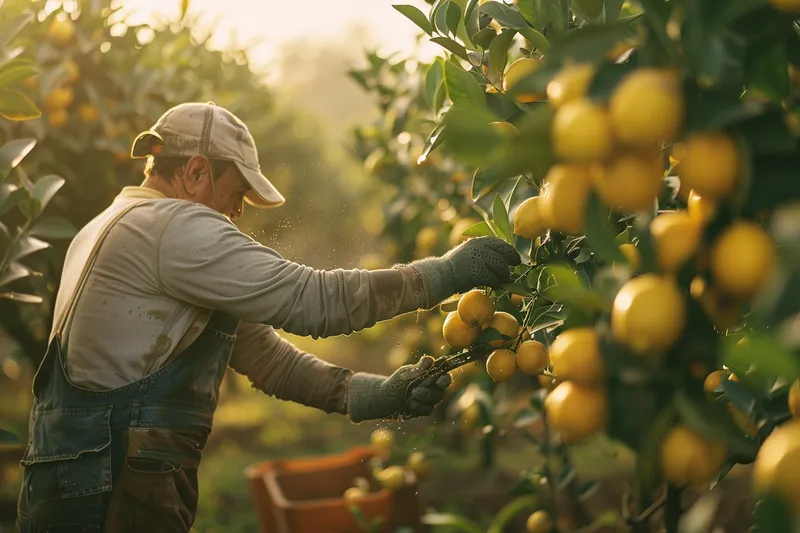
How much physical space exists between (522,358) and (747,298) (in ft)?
2.11

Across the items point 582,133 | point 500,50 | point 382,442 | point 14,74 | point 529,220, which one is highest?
point 582,133

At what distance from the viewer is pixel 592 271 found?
134 centimetres

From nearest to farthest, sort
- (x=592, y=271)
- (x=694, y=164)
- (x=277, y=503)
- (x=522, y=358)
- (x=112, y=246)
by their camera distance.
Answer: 1. (x=694, y=164)
2. (x=592, y=271)
3. (x=522, y=358)
4. (x=112, y=246)
5. (x=277, y=503)

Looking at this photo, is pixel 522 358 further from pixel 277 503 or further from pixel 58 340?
pixel 277 503

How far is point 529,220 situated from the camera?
142 centimetres

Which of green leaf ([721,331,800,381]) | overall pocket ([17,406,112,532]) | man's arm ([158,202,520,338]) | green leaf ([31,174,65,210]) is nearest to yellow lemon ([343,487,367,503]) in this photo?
overall pocket ([17,406,112,532])

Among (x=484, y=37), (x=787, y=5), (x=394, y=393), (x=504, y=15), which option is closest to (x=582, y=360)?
(x=787, y=5)

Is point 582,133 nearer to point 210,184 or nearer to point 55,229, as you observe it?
point 210,184

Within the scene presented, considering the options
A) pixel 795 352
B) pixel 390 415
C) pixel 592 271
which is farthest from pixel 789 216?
pixel 390 415

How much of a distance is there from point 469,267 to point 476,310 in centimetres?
12

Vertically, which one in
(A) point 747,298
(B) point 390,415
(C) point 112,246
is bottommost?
(B) point 390,415

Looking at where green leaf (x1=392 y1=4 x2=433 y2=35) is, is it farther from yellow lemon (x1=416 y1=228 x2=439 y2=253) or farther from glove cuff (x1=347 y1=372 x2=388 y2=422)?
yellow lemon (x1=416 y1=228 x2=439 y2=253)

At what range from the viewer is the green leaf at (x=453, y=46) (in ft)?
5.16

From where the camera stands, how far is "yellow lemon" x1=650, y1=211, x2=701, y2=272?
0.86 m
